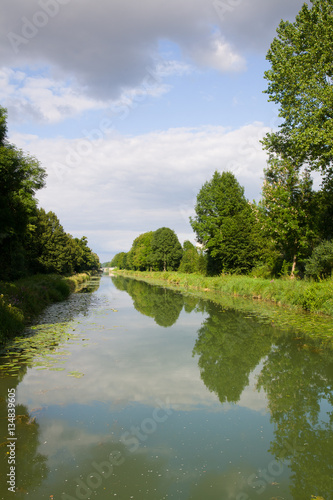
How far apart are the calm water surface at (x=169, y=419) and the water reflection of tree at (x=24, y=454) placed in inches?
0.6

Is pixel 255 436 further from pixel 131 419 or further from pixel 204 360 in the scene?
pixel 204 360

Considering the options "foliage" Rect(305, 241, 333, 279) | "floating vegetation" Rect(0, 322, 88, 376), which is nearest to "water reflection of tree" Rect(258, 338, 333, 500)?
"floating vegetation" Rect(0, 322, 88, 376)

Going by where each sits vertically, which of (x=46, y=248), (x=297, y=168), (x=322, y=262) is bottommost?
(x=322, y=262)

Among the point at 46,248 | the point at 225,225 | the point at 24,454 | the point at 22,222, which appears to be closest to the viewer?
the point at 24,454

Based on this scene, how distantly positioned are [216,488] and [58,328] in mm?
9411

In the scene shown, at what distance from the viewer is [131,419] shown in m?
5.08

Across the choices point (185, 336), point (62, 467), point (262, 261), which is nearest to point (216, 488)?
point (62, 467)

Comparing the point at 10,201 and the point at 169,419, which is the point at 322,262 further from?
the point at 10,201

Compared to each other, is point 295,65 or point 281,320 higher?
point 295,65

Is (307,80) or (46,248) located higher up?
(307,80)
